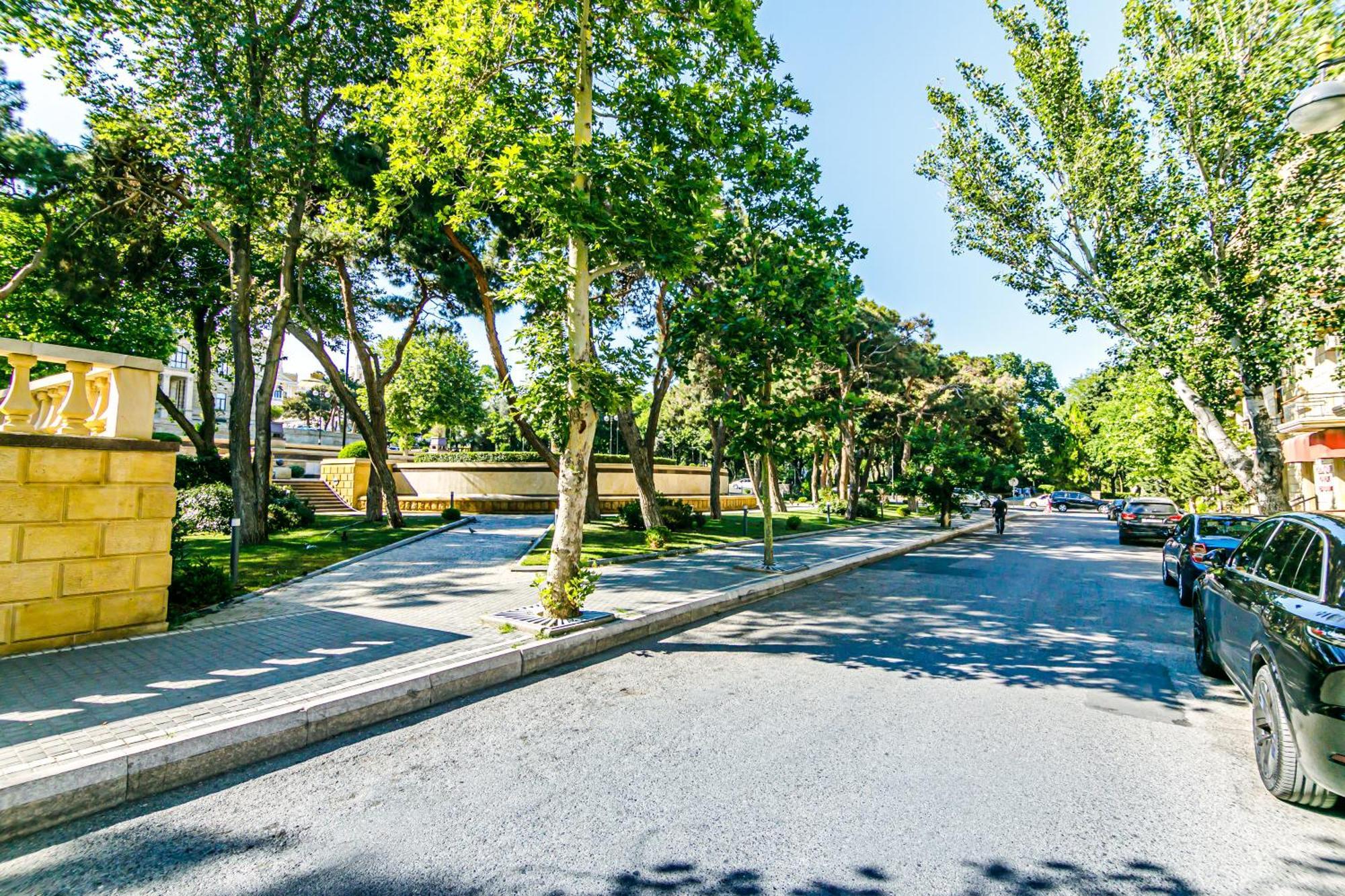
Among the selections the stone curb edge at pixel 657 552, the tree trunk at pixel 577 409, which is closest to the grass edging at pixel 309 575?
the stone curb edge at pixel 657 552

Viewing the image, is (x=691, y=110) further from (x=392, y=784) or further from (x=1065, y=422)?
(x=1065, y=422)

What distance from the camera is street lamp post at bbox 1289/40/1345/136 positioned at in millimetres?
5812

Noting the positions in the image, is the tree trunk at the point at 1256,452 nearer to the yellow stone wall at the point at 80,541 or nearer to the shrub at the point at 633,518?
the shrub at the point at 633,518

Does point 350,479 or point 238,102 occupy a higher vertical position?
point 238,102

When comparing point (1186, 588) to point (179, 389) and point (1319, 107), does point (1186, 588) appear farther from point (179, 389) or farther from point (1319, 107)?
point (179, 389)

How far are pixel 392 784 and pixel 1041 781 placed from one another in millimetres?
3932

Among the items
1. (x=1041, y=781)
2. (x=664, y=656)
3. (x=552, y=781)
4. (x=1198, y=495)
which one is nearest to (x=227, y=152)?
(x=664, y=656)

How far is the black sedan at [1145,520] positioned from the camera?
21.5 m

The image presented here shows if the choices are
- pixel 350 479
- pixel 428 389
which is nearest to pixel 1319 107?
pixel 350 479

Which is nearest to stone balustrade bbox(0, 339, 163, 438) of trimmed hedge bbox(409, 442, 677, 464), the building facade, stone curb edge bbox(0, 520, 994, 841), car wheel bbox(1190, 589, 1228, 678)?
stone curb edge bbox(0, 520, 994, 841)

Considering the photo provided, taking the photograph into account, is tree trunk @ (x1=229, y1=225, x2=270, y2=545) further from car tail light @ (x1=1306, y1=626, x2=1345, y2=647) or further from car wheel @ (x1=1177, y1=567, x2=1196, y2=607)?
car wheel @ (x1=1177, y1=567, x2=1196, y2=607)

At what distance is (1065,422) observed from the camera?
69875 millimetres

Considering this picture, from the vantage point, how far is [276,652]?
621 centimetres

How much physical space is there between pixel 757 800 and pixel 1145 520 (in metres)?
23.7
